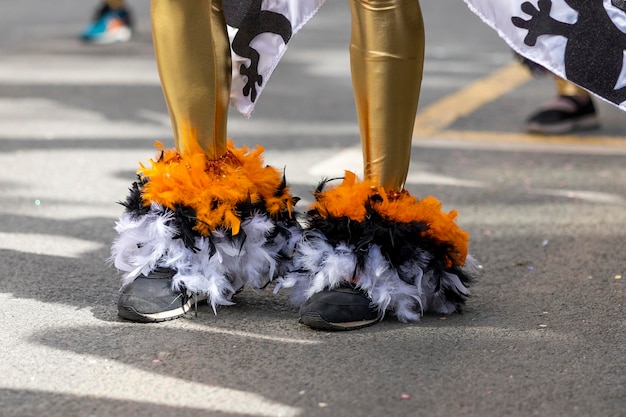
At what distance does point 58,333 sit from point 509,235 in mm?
1326

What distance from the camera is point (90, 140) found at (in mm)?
4004

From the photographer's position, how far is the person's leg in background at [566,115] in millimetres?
4207

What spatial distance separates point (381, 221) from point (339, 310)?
0.20 m

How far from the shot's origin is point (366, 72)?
221cm

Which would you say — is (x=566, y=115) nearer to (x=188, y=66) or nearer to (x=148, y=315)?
(x=188, y=66)

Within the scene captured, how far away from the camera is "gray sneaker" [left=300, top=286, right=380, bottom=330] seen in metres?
2.14

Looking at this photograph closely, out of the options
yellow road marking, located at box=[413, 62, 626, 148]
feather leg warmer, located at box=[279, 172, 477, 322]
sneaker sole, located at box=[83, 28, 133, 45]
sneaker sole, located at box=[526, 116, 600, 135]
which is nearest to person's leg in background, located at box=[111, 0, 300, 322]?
feather leg warmer, located at box=[279, 172, 477, 322]

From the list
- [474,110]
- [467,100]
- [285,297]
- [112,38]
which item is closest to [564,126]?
[474,110]

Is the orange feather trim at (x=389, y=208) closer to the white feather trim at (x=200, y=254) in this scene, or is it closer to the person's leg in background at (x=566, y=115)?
the white feather trim at (x=200, y=254)

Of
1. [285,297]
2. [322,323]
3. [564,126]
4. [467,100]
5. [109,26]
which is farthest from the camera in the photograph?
[109,26]

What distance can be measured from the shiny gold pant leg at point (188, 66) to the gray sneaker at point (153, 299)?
0.91 ft

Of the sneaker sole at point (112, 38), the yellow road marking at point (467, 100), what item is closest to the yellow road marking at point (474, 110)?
the yellow road marking at point (467, 100)

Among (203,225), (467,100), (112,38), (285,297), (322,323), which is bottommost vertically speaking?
(112,38)

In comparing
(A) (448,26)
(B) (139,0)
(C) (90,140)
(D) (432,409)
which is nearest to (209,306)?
(D) (432,409)
